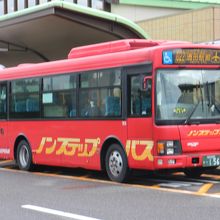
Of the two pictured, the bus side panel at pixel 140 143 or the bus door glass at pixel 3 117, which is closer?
the bus side panel at pixel 140 143

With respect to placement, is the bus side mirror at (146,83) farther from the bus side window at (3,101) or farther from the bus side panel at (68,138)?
the bus side window at (3,101)

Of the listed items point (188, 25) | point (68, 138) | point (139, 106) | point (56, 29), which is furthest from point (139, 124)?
point (188, 25)

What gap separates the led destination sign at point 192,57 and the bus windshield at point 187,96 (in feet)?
0.53

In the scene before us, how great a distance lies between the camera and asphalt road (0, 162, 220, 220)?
372 inches

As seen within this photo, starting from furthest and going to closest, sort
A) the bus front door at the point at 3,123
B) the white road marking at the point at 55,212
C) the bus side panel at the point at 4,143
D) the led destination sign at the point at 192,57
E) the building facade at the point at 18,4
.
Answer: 1. the building facade at the point at 18,4
2. the bus front door at the point at 3,123
3. the bus side panel at the point at 4,143
4. the led destination sign at the point at 192,57
5. the white road marking at the point at 55,212

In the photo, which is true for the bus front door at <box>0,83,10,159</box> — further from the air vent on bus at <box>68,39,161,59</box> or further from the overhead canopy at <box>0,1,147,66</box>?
the overhead canopy at <box>0,1,147,66</box>

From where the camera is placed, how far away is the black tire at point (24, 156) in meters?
16.7

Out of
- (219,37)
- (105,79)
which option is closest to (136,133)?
(105,79)

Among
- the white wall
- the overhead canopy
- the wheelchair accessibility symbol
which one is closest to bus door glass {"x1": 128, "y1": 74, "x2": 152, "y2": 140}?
the wheelchair accessibility symbol

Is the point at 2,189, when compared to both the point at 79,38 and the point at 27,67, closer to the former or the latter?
the point at 27,67

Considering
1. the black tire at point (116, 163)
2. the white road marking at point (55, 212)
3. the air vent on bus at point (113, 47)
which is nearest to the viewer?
the white road marking at point (55, 212)

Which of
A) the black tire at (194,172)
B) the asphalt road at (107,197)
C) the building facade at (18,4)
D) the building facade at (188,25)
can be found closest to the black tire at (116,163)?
the asphalt road at (107,197)

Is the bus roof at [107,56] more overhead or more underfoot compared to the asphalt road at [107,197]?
more overhead

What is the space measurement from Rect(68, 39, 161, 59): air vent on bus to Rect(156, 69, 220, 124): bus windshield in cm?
128
